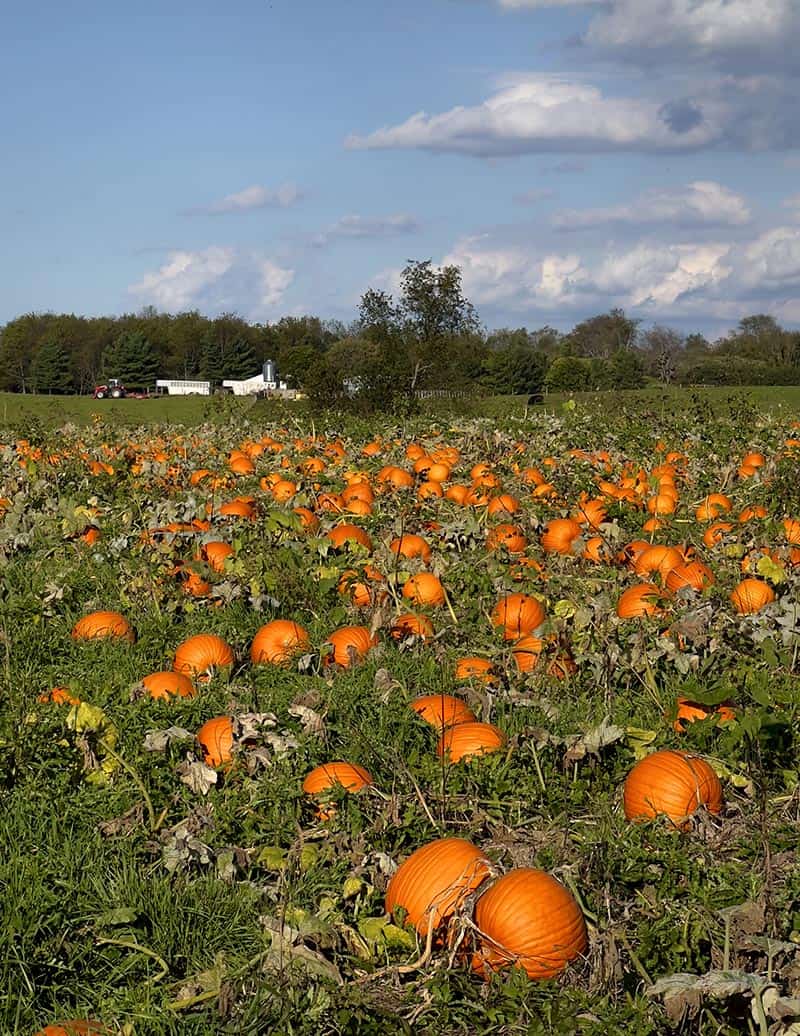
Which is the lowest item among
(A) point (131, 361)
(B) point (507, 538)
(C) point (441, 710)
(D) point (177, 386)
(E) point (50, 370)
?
(C) point (441, 710)

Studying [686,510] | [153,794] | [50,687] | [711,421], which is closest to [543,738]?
[153,794]

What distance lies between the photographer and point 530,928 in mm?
2986

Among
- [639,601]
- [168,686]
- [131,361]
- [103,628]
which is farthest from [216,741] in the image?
[131,361]

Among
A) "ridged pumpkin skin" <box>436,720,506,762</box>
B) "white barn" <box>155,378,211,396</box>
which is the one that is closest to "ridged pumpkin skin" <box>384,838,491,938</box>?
"ridged pumpkin skin" <box>436,720,506,762</box>

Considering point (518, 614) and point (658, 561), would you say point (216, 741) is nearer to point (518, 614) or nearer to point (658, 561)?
point (518, 614)

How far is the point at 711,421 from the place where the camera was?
14586 mm

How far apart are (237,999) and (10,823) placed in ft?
4.16

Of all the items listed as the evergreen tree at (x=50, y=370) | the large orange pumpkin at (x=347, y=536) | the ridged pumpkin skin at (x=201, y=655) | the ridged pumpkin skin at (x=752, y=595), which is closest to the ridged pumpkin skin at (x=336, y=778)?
the ridged pumpkin skin at (x=201, y=655)

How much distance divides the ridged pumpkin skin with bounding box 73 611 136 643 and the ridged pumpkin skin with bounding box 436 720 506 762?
7.34 feet

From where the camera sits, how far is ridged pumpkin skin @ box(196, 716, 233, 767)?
13.7 ft

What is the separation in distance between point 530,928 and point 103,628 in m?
3.47

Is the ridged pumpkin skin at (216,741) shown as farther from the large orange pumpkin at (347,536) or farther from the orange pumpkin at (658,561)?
the orange pumpkin at (658,561)

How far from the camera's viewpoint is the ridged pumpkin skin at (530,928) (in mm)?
2969

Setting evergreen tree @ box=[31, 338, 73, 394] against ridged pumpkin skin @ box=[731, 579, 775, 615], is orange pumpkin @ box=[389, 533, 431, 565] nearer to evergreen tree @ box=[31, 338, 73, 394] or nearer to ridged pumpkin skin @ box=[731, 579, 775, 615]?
ridged pumpkin skin @ box=[731, 579, 775, 615]
